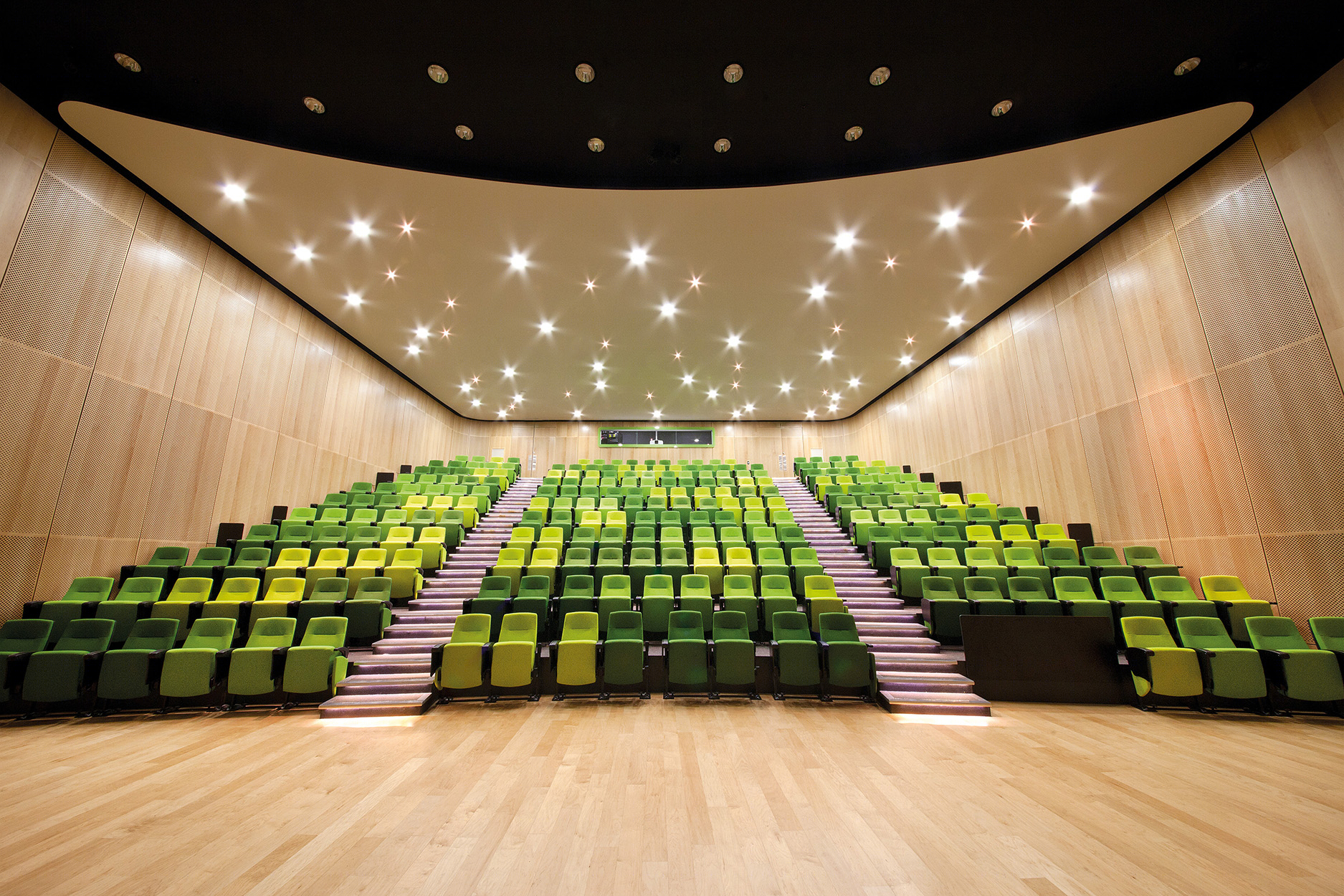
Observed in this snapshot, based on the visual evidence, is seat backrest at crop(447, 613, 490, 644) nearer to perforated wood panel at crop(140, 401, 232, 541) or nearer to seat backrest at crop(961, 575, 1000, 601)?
perforated wood panel at crop(140, 401, 232, 541)

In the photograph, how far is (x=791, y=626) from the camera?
406 cm

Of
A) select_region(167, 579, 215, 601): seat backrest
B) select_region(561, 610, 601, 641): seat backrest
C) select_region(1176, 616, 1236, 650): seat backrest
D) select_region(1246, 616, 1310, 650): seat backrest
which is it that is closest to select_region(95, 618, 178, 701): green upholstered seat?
select_region(167, 579, 215, 601): seat backrest

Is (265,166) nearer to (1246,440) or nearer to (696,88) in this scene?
(696,88)

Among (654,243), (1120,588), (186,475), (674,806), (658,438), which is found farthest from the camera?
(658,438)

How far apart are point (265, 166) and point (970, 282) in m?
7.68

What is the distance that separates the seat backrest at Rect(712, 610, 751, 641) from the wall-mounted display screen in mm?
9256

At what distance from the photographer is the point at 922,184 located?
4922 mm

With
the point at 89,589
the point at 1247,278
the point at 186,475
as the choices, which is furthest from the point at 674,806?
the point at 186,475

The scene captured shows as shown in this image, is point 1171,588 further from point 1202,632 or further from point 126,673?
point 126,673

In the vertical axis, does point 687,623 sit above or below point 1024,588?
below

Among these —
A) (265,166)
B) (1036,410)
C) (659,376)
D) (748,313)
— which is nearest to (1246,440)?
(1036,410)

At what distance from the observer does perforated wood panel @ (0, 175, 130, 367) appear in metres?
4.16

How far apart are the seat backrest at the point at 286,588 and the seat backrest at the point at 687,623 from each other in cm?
306

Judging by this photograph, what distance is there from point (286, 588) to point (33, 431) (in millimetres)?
2309
